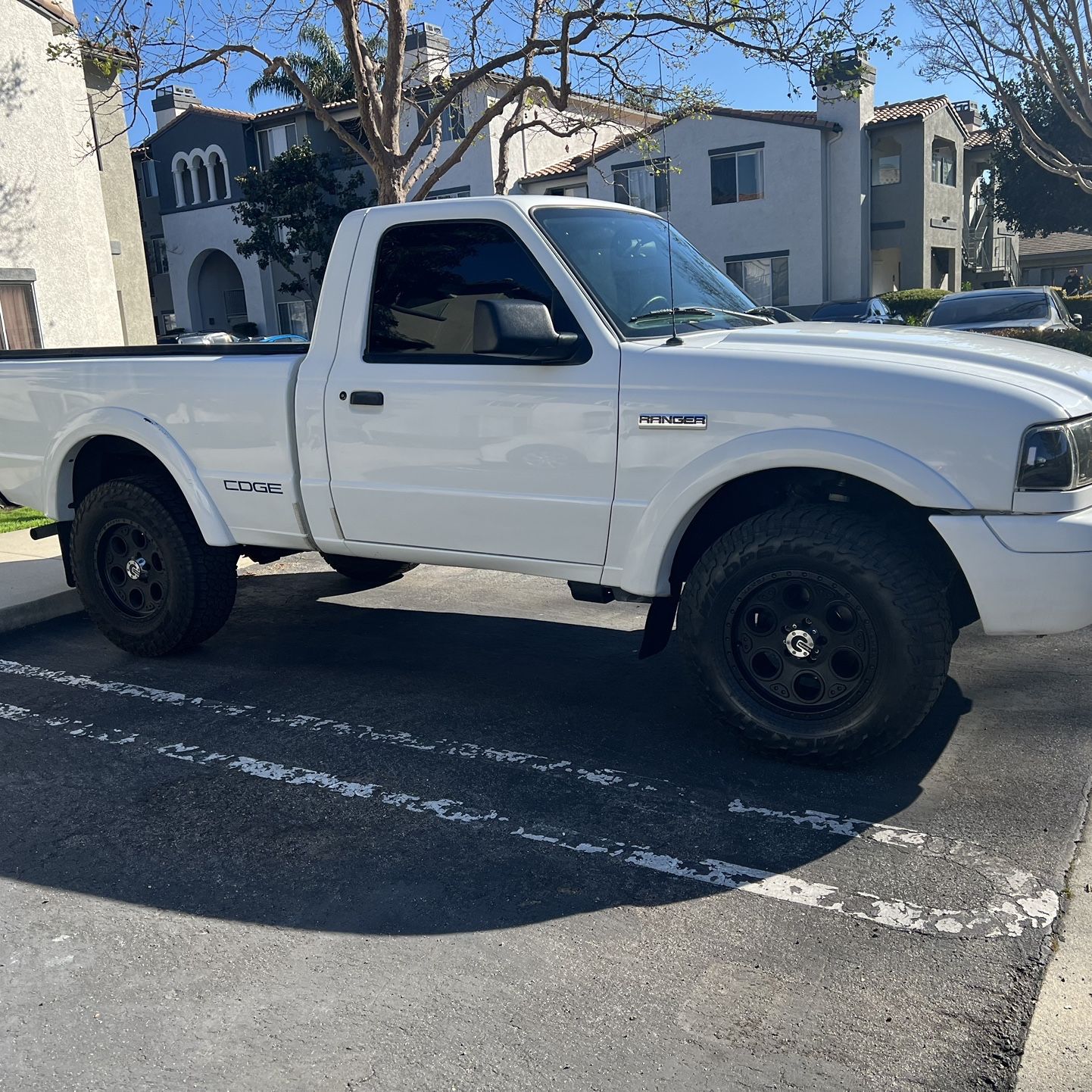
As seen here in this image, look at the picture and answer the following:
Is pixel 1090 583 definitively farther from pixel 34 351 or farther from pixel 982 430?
pixel 34 351

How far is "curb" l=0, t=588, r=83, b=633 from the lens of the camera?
21.8ft

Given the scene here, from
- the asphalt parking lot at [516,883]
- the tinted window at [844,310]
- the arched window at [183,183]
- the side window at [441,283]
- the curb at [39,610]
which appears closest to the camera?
the asphalt parking lot at [516,883]

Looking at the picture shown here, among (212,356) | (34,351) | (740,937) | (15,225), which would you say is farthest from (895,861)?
(15,225)

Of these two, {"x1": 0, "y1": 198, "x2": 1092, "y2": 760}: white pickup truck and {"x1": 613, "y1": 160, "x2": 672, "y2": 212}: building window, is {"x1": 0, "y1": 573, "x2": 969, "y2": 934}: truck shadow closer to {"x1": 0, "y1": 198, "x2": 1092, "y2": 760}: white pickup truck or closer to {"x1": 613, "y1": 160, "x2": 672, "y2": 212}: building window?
{"x1": 0, "y1": 198, "x2": 1092, "y2": 760}: white pickup truck

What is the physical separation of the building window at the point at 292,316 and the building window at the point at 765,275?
1546 cm

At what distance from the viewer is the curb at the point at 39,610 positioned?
6.66 meters

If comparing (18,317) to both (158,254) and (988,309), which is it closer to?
(988,309)

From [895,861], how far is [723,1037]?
3.45 ft

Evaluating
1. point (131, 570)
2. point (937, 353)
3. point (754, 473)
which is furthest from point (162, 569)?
point (937, 353)

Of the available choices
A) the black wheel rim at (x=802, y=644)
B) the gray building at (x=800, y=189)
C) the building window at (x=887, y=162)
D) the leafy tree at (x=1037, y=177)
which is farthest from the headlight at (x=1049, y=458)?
the leafy tree at (x=1037, y=177)

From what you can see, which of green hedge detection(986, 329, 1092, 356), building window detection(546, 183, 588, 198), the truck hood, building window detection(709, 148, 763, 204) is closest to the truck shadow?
the truck hood

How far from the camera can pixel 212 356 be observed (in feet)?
17.8

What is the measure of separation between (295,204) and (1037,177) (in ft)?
84.2

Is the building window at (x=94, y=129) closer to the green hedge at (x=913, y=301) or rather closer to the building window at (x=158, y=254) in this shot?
the green hedge at (x=913, y=301)
